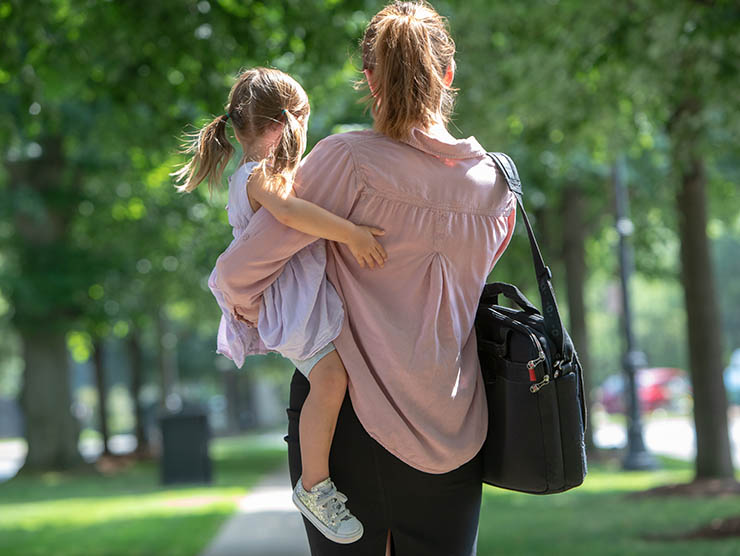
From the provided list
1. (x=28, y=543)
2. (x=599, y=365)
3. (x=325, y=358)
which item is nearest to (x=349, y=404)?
(x=325, y=358)

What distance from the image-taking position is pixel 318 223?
267 centimetres

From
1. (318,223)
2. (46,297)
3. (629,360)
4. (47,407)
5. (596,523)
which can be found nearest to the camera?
(318,223)

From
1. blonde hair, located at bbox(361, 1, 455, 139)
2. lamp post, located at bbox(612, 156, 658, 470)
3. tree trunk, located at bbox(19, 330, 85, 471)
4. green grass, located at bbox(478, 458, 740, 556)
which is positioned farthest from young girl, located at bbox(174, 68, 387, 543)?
tree trunk, located at bbox(19, 330, 85, 471)

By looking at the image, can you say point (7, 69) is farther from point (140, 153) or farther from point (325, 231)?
point (325, 231)

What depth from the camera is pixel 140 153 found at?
1166 cm

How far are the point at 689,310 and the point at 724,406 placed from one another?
127 centimetres

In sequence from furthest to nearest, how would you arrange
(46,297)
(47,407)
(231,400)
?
(231,400)
(47,407)
(46,297)

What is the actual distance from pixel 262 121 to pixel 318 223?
38 cm

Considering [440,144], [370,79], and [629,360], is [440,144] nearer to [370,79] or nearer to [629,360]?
[370,79]

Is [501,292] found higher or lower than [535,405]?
higher

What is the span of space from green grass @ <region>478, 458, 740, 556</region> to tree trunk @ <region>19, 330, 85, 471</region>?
39.9 feet

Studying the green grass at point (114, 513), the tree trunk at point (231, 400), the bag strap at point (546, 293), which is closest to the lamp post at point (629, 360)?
the green grass at point (114, 513)

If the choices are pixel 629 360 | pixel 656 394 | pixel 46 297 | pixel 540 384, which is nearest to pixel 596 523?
pixel 629 360

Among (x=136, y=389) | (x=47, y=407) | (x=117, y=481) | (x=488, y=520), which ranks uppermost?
(x=488, y=520)
